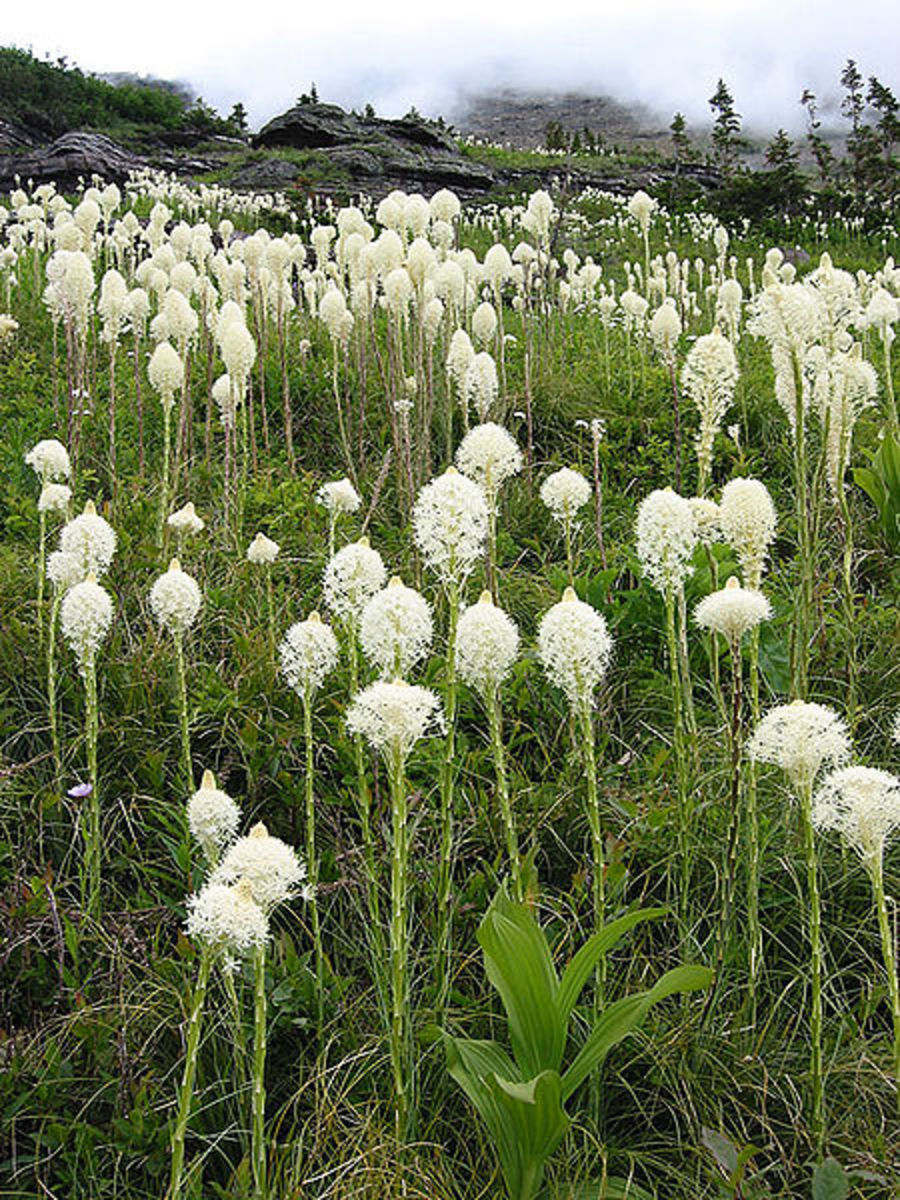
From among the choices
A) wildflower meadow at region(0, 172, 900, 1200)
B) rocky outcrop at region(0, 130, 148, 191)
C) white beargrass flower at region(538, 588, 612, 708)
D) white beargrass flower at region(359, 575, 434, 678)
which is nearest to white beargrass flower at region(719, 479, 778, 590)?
wildflower meadow at region(0, 172, 900, 1200)

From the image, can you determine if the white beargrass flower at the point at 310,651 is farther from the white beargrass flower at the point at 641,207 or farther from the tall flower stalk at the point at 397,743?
the white beargrass flower at the point at 641,207

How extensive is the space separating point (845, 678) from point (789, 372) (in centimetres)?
133

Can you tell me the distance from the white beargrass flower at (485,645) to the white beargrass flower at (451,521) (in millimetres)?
90

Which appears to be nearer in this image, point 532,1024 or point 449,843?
point 532,1024

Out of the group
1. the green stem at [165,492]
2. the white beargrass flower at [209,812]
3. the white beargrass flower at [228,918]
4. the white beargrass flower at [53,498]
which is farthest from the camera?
the green stem at [165,492]

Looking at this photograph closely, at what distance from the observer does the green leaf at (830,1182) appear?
1632 mm

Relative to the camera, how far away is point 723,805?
8.54 ft

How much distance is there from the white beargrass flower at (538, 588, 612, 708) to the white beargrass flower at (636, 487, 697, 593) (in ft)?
0.96

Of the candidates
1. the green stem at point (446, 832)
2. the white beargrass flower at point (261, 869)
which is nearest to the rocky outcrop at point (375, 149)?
the green stem at point (446, 832)

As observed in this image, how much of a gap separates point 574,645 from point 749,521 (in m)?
0.61

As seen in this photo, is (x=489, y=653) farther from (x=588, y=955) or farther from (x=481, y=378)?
(x=481, y=378)

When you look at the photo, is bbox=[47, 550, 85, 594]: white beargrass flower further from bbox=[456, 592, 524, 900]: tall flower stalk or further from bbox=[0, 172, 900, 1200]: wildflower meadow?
bbox=[456, 592, 524, 900]: tall flower stalk

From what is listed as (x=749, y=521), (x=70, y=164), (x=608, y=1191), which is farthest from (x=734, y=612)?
(x=70, y=164)

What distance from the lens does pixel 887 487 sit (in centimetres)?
456
